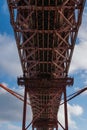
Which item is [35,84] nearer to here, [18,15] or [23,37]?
[23,37]

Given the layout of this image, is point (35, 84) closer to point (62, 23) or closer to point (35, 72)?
point (35, 72)

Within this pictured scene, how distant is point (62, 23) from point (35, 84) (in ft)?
38.3

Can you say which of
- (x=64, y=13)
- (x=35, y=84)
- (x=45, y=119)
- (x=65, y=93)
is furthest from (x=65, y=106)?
(x=45, y=119)

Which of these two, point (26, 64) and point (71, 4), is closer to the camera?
point (71, 4)

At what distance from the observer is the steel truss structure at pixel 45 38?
2388cm

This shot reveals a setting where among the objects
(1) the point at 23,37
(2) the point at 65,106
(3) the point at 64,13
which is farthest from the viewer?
(2) the point at 65,106

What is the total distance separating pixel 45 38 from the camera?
28.7m

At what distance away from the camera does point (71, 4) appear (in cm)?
2433

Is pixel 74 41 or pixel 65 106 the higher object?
pixel 74 41

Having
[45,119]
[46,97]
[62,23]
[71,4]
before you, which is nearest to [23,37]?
[62,23]

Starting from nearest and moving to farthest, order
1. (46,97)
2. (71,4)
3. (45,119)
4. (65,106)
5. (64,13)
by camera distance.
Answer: (71,4) < (64,13) < (65,106) < (46,97) < (45,119)

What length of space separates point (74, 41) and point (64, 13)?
2.66 m

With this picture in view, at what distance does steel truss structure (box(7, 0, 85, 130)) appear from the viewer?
23.9 meters

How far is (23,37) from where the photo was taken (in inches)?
1148
